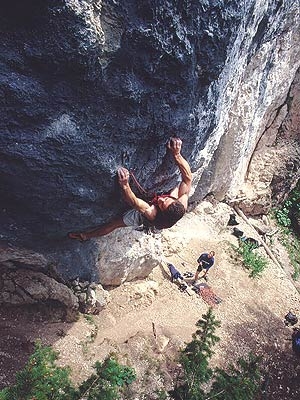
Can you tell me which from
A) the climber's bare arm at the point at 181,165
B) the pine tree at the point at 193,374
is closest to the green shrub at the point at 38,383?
the pine tree at the point at 193,374

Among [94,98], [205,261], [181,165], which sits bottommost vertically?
[205,261]

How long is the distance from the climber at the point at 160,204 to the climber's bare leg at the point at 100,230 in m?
0.02

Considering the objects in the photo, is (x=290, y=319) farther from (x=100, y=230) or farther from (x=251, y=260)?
(x=100, y=230)

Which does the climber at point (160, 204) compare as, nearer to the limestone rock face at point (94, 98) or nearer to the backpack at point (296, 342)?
the limestone rock face at point (94, 98)

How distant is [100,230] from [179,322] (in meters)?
3.45

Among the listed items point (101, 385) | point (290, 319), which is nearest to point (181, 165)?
point (101, 385)

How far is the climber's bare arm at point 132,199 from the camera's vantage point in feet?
17.1

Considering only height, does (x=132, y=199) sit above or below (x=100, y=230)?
above

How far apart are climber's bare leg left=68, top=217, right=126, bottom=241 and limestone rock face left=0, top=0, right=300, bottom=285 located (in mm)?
158

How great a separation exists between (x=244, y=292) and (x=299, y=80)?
767 centimetres

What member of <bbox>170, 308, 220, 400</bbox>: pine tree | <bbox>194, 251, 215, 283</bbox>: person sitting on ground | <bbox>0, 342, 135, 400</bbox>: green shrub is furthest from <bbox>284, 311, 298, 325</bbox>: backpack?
<bbox>0, 342, 135, 400</bbox>: green shrub

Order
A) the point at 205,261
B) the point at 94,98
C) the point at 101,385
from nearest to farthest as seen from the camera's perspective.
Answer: the point at 101,385, the point at 94,98, the point at 205,261

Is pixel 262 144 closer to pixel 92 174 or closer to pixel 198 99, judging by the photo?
pixel 198 99

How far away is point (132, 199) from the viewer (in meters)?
5.26
